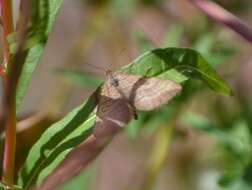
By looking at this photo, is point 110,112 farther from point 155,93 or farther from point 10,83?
point 10,83

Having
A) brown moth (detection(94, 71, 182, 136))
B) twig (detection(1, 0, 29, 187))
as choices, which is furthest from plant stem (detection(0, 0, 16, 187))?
brown moth (detection(94, 71, 182, 136))

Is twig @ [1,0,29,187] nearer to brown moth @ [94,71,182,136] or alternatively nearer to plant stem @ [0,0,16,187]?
plant stem @ [0,0,16,187]

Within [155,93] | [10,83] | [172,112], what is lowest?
[172,112]

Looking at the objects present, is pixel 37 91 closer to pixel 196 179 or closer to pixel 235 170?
pixel 196 179

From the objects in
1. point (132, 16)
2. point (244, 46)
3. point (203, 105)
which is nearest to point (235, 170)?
point (203, 105)

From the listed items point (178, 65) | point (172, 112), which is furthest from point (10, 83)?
point (172, 112)

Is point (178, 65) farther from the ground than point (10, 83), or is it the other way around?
point (10, 83)
